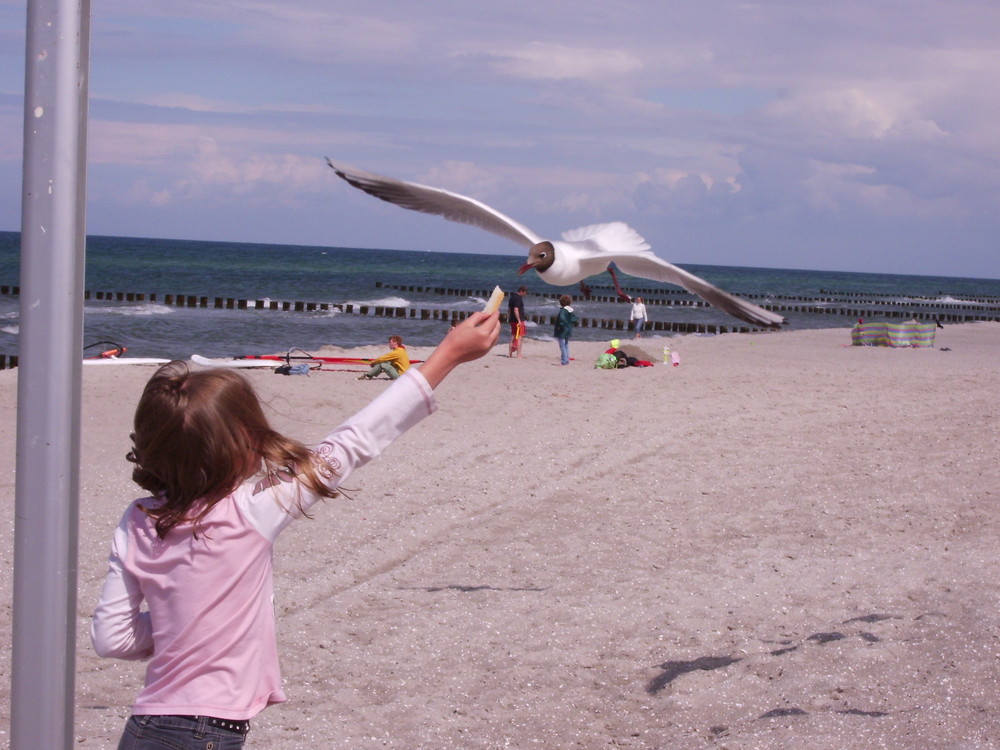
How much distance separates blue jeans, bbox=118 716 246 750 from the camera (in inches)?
82.4

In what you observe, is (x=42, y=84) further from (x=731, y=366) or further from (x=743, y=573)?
(x=731, y=366)

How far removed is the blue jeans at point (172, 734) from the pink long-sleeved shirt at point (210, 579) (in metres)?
0.02

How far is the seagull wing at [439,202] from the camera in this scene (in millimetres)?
6250

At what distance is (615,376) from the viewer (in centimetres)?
1608

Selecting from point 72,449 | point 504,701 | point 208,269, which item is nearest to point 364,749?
point 504,701

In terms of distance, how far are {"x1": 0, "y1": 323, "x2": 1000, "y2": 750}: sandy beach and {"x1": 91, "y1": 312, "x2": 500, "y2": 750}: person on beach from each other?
2.18 m

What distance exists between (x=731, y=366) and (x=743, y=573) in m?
12.3

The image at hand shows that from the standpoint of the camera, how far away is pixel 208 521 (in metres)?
2.11

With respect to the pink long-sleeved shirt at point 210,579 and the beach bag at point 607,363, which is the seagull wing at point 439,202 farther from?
the beach bag at point 607,363

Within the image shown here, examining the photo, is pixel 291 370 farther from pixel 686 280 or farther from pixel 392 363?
pixel 686 280

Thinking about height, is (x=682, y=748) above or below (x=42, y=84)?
below

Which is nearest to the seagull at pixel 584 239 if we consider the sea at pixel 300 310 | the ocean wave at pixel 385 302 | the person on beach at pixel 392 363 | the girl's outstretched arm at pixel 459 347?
the sea at pixel 300 310

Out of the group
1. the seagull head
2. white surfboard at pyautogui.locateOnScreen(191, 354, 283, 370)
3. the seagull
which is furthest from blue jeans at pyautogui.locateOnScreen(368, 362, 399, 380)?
the seagull head

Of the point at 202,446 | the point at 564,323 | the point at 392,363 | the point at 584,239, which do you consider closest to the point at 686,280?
the point at 584,239
